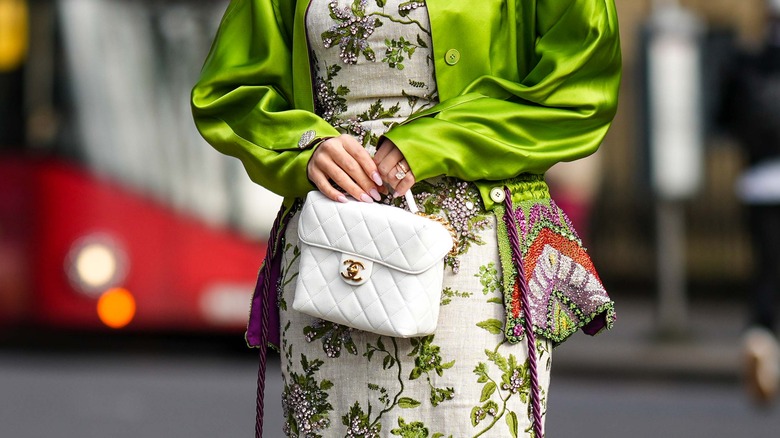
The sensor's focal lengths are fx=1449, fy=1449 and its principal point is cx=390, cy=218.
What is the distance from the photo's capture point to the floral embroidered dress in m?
2.53

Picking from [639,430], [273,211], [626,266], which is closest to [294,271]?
[639,430]

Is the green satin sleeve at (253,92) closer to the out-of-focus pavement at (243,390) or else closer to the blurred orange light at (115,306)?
the out-of-focus pavement at (243,390)

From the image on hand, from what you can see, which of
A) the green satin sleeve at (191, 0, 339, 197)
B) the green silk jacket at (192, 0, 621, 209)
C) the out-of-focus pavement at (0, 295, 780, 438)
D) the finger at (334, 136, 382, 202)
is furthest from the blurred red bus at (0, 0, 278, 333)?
the finger at (334, 136, 382, 202)

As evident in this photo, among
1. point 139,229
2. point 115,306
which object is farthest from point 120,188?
point 115,306

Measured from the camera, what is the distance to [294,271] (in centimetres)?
268

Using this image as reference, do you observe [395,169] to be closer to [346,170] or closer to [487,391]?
[346,170]

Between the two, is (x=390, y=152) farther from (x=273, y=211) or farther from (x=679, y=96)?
(x=679, y=96)

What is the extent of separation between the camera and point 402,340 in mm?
2541

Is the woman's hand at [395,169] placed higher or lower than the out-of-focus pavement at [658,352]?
higher

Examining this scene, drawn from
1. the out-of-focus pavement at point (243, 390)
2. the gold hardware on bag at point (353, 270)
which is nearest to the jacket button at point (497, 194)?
the gold hardware on bag at point (353, 270)

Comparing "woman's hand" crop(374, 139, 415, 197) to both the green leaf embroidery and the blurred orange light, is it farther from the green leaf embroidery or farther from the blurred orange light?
the blurred orange light

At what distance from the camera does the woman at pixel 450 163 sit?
253 centimetres

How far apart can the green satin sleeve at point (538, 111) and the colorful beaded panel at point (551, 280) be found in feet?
0.32

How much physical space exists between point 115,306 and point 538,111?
700 centimetres
